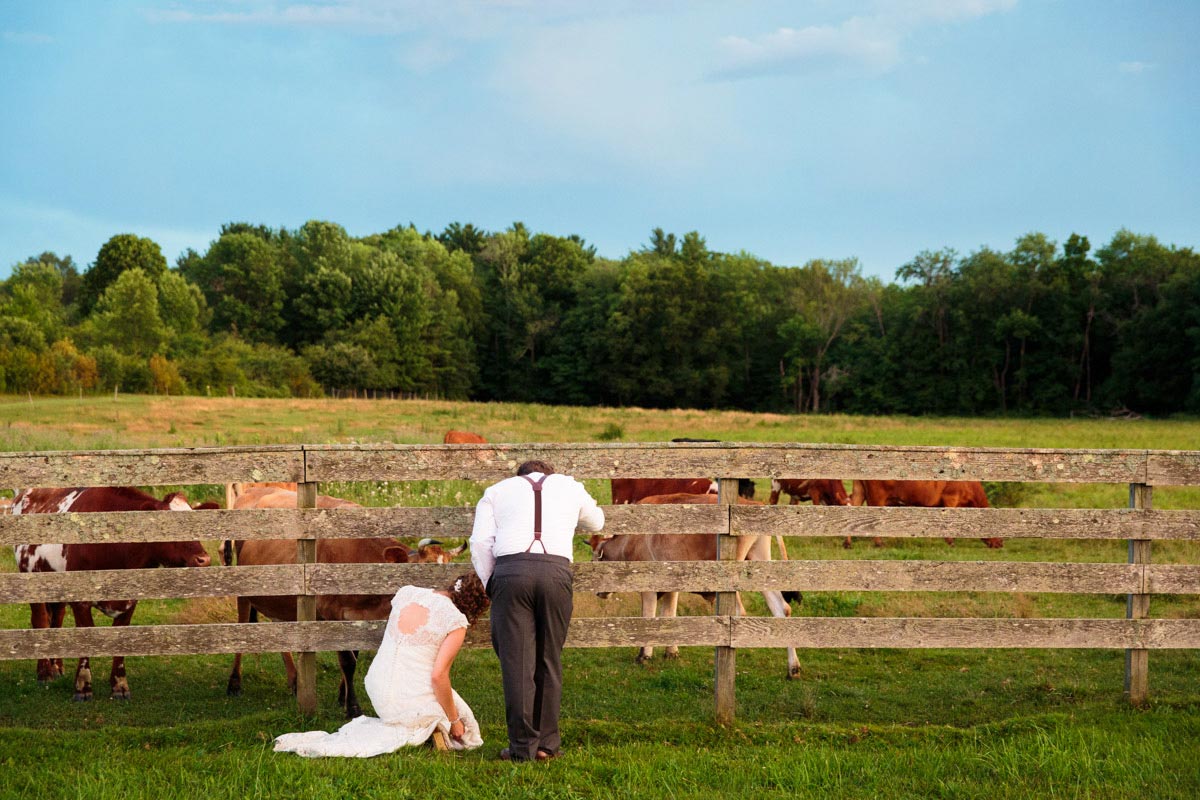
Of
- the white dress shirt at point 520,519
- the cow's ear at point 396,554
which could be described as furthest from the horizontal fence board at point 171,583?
the white dress shirt at point 520,519

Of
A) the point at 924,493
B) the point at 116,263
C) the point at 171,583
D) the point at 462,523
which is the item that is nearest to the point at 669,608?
the point at 462,523

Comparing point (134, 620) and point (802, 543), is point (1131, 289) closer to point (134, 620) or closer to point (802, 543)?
point (802, 543)

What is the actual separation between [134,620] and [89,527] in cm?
467

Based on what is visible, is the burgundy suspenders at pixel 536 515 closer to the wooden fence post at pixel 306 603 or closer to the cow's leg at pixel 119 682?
the wooden fence post at pixel 306 603

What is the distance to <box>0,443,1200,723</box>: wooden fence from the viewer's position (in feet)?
21.2

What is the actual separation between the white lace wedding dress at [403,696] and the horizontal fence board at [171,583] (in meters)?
1.03

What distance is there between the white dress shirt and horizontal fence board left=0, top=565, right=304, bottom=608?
1.49m

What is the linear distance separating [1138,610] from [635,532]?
140 inches

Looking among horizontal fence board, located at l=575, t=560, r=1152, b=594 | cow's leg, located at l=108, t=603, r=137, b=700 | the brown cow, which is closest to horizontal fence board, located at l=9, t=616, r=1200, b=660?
horizontal fence board, located at l=575, t=560, r=1152, b=594

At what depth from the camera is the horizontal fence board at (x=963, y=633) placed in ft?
21.7

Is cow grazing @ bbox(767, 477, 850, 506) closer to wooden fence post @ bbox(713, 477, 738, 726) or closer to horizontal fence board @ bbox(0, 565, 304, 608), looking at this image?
wooden fence post @ bbox(713, 477, 738, 726)

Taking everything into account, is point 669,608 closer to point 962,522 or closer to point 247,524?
point 962,522

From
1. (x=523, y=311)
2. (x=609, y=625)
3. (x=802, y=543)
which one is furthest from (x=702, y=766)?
(x=523, y=311)

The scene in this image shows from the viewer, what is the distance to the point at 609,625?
6.52m
